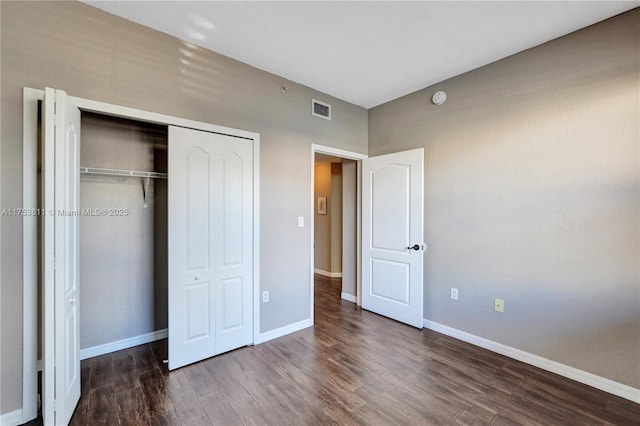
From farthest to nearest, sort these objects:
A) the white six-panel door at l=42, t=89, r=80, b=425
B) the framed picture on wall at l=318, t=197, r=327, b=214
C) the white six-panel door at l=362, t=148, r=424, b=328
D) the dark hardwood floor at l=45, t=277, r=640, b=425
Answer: the framed picture on wall at l=318, t=197, r=327, b=214
the white six-panel door at l=362, t=148, r=424, b=328
the dark hardwood floor at l=45, t=277, r=640, b=425
the white six-panel door at l=42, t=89, r=80, b=425

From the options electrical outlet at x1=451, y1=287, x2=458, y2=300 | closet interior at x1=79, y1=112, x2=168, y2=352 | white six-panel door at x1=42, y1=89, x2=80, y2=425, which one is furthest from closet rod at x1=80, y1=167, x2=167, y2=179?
electrical outlet at x1=451, y1=287, x2=458, y2=300

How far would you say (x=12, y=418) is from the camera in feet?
5.70

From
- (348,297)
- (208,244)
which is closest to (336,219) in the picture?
(348,297)

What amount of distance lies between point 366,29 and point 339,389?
2.91 m

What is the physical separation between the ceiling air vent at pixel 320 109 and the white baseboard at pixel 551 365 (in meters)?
2.90

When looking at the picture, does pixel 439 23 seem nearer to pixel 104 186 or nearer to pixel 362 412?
pixel 362 412

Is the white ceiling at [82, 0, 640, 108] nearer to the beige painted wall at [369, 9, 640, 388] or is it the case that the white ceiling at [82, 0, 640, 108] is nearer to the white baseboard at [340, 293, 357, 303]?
the beige painted wall at [369, 9, 640, 388]

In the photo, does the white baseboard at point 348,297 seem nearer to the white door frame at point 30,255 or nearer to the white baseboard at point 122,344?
the white baseboard at point 122,344

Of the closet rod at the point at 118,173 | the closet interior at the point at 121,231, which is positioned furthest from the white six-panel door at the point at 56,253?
the closet interior at the point at 121,231

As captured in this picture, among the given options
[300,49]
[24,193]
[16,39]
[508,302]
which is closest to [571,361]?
[508,302]

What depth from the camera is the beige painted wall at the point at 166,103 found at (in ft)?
5.72

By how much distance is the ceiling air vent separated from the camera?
334 centimetres

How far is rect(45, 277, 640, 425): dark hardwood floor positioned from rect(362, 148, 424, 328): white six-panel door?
65 centimetres

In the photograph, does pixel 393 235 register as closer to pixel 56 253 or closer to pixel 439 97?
pixel 439 97
